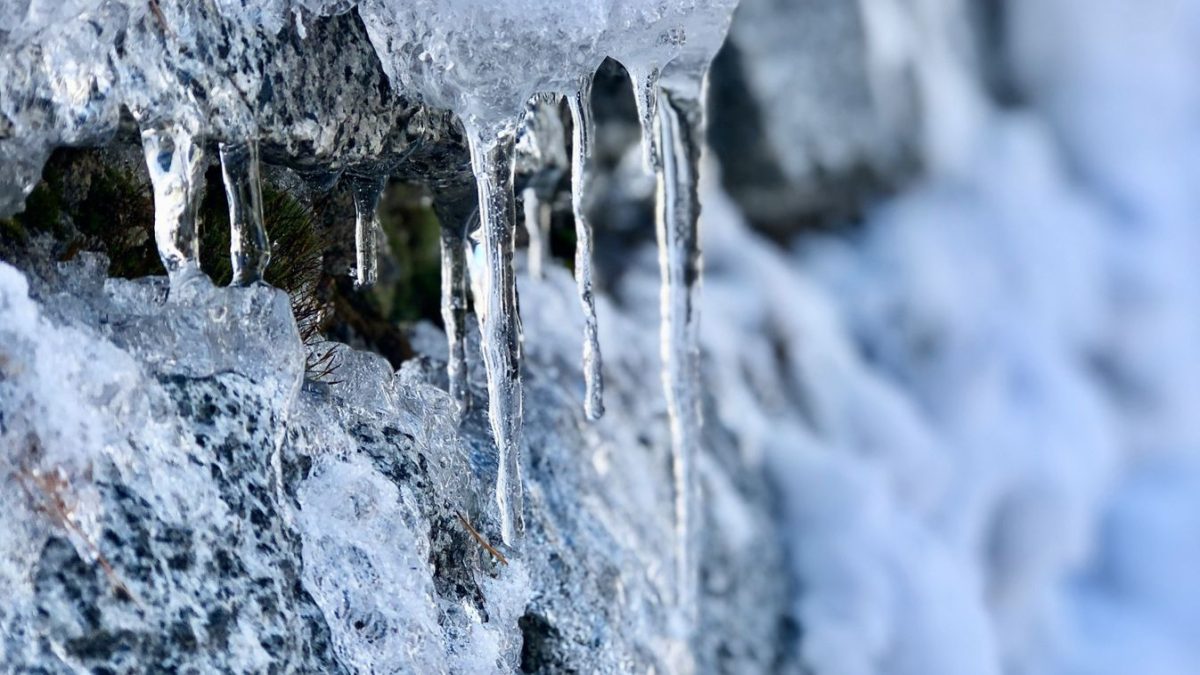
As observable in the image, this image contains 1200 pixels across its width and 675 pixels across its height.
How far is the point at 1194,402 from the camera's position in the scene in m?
5.94

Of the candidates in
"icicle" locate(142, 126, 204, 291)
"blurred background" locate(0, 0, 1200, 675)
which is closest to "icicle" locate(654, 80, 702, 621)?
"blurred background" locate(0, 0, 1200, 675)

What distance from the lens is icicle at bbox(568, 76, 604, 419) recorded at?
2189 mm

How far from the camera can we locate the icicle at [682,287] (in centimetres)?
269

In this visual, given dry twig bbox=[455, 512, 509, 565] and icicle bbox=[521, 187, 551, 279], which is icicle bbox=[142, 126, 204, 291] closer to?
dry twig bbox=[455, 512, 509, 565]

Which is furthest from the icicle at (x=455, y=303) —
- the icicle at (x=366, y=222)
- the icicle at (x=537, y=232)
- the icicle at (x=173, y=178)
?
the icicle at (x=173, y=178)

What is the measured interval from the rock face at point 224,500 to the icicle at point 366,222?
0.93 feet

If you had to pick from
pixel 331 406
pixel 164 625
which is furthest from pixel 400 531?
pixel 164 625

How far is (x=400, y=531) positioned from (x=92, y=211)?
0.79 metres

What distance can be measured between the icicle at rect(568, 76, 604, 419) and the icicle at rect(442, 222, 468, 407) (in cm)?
35

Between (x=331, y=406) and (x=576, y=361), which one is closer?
(x=331, y=406)

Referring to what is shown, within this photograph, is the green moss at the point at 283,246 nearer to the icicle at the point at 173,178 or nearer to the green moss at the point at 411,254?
the icicle at the point at 173,178

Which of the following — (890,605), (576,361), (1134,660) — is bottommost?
(1134,660)

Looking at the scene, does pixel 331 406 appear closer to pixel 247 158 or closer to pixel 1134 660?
pixel 247 158

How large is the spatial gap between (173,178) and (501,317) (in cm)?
64
